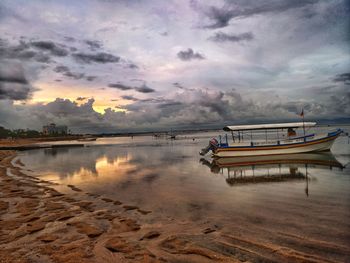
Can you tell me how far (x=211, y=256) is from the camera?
7.90 metres

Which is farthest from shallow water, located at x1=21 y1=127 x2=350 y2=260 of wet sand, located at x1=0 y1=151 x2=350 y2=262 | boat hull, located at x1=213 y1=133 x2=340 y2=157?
boat hull, located at x1=213 y1=133 x2=340 y2=157

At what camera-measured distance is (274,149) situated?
127 feet

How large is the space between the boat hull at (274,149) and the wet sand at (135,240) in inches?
1112

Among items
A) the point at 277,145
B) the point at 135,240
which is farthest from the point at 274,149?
the point at 135,240

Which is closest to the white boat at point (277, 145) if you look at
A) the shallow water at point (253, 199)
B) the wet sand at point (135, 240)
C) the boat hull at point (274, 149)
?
the boat hull at point (274, 149)

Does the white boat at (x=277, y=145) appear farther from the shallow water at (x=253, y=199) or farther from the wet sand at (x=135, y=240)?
the wet sand at (x=135, y=240)

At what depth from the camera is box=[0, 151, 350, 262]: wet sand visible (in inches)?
311

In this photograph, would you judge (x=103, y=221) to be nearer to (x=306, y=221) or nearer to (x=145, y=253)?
(x=145, y=253)

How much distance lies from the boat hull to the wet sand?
28.2 metres

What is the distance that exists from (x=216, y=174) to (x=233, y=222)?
14.9 metres

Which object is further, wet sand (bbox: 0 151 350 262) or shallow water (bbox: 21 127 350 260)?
shallow water (bbox: 21 127 350 260)

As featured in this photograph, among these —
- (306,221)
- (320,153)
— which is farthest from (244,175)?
(320,153)

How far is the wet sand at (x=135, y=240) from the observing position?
7.89 meters

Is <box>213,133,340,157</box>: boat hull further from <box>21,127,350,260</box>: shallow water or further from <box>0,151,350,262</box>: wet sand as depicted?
<box>0,151,350,262</box>: wet sand
